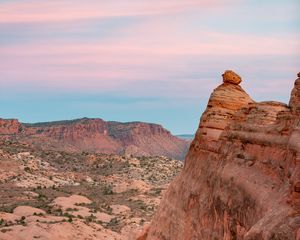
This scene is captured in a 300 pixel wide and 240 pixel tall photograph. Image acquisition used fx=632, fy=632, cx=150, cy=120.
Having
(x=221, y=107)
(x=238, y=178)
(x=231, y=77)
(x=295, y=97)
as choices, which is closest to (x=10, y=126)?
(x=231, y=77)

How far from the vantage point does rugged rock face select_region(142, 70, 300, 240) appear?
39.3ft

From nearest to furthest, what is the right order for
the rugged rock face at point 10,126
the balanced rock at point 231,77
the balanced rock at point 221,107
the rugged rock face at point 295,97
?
the rugged rock face at point 295,97 < the balanced rock at point 221,107 < the balanced rock at point 231,77 < the rugged rock face at point 10,126

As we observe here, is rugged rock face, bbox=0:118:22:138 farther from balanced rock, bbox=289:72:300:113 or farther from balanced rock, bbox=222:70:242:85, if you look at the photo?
balanced rock, bbox=289:72:300:113

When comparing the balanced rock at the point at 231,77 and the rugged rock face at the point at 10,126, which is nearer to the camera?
the balanced rock at the point at 231,77

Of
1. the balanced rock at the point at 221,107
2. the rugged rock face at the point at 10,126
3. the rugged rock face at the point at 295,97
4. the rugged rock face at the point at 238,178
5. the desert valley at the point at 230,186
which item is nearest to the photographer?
the rugged rock face at the point at 238,178

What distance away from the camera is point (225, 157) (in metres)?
20.7

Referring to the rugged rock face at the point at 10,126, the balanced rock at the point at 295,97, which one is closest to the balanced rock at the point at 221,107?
the balanced rock at the point at 295,97

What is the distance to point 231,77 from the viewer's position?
25062 mm

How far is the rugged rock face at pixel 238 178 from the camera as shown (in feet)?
39.3

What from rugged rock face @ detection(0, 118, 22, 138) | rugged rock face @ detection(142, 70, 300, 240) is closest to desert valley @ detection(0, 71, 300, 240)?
rugged rock face @ detection(142, 70, 300, 240)

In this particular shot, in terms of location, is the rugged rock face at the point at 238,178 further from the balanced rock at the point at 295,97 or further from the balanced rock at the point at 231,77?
the balanced rock at the point at 231,77

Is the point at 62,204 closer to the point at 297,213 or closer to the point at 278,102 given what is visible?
the point at 278,102

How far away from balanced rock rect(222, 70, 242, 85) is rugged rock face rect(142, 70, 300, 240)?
28 cm

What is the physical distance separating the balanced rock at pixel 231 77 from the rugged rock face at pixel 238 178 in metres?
0.28
